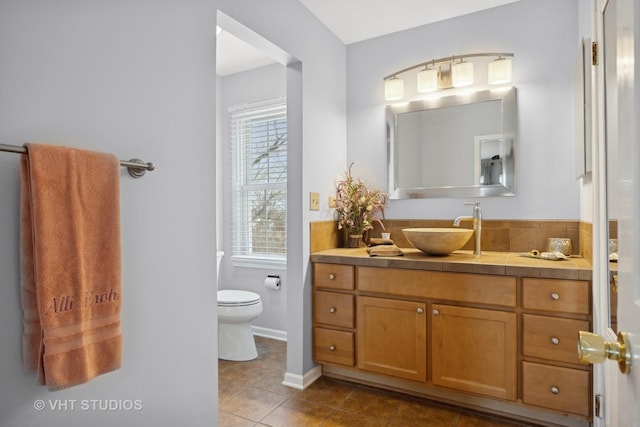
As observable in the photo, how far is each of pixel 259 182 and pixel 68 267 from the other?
2.45 meters

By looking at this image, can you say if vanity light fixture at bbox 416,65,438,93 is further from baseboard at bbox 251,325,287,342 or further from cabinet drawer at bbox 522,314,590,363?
baseboard at bbox 251,325,287,342

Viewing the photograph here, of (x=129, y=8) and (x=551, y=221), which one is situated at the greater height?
(x=129, y=8)

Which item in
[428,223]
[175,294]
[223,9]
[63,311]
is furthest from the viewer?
[428,223]

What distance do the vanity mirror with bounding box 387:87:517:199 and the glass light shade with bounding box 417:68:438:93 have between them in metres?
0.10

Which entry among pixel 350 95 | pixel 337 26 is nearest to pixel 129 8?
pixel 337 26

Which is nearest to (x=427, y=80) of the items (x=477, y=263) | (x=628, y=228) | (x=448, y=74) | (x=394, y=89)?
(x=448, y=74)

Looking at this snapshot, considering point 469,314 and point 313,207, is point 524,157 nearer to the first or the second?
point 469,314

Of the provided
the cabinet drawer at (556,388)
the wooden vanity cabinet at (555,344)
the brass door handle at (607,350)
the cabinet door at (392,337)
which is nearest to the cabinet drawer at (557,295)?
the wooden vanity cabinet at (555,344)

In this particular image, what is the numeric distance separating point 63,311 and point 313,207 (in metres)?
1.68

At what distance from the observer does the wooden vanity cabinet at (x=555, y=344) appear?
1.74 metres

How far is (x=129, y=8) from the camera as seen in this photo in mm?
1291

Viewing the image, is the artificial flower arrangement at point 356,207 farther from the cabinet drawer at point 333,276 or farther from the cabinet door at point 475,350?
the cabinet door at point 475,350

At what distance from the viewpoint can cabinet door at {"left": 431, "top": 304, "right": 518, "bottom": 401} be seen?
1.91 m

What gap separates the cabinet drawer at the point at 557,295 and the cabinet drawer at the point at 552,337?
0.06 meters
